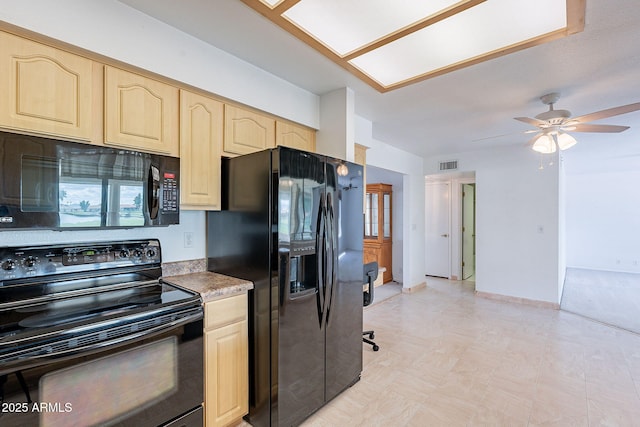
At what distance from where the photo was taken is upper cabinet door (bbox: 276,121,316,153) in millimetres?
2590

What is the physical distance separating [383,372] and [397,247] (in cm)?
386

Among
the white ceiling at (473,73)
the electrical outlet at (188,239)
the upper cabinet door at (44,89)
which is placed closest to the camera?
the upper cabinet door at (44,89)

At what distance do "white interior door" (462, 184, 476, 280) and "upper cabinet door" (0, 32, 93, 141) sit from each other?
652 cm

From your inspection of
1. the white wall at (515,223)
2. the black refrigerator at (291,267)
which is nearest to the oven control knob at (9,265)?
the black refrigerator at (291,267)

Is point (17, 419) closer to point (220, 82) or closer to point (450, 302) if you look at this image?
point (220, 82)

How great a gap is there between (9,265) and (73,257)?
9.7 inches

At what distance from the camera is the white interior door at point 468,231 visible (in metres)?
6.44

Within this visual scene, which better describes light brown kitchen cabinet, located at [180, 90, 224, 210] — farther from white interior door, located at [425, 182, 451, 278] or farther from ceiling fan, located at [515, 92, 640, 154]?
white interior door, located at [425, 182, 451, 278]

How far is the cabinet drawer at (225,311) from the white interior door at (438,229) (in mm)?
5646

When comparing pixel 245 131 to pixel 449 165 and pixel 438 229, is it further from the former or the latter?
pixel 438 229

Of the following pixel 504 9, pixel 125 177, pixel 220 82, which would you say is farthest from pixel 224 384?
pixel 504 9

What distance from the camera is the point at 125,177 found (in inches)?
67.8

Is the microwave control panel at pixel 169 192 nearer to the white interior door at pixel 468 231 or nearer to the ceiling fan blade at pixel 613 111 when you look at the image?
the ceiling fan blade at pixel 613 111

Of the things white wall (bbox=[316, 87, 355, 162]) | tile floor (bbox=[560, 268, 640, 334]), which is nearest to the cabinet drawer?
white wall (bbox=[316, 87, 355, 162])
